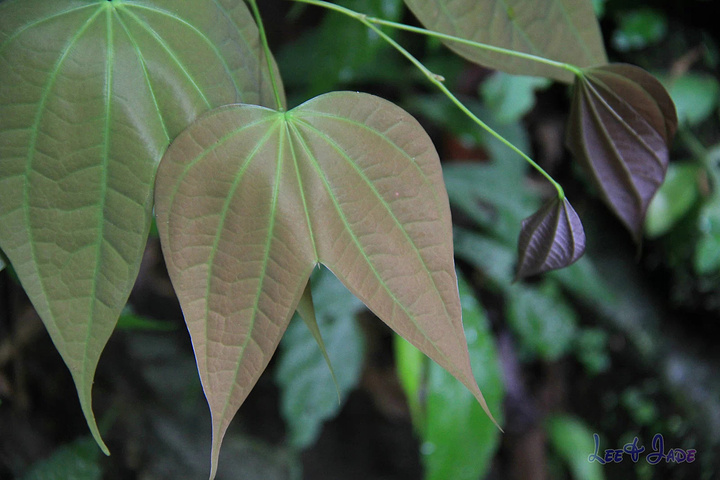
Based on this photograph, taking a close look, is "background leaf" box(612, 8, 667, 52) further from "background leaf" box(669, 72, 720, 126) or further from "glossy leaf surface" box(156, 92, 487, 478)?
"glossy leaf surface" box(156, 92, 487, 478)

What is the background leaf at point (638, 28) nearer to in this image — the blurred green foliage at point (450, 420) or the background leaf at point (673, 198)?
the background leaf at point (673, 198)

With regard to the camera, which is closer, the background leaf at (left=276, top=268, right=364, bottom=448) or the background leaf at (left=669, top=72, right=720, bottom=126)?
the background leaf at (left=276, top=268, right=364, bottom=448)

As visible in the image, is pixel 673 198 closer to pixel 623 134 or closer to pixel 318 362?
pixel 318 362

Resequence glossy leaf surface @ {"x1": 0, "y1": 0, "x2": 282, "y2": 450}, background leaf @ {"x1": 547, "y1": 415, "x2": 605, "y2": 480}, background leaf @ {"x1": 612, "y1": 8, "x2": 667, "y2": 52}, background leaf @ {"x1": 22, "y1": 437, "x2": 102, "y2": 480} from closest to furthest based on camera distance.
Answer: glossy leaf surface @ {"x1": 0, "y1": 0, "x2": 282, "y2": 450} < background leaf @ {"x1": 22, "y1": 437, "x2": 102, "y2": 480} < background leaf @ {"x1": 612, "y1": 8, "x2": 667, "y2": 52} < background leaf @ {"x1": 547, "y1": 415, "x2": 605, "y2": 480}

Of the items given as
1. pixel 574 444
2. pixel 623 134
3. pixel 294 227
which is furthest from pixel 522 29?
pixel 574 444

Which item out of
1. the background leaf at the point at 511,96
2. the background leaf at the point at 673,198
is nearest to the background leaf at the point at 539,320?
the background leaf at the point at 673,198

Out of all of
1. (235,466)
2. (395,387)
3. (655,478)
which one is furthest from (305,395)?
(655,478)

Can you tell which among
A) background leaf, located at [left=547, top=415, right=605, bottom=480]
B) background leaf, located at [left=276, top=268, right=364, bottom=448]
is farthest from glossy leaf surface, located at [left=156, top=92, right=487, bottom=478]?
background leaf, located at [left=547, top=415, right=605, bottom=480]

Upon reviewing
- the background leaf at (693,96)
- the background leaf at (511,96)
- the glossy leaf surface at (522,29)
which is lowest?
the background leaf at (693,96)

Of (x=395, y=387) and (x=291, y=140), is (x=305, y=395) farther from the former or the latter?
(x=291, y=140)
